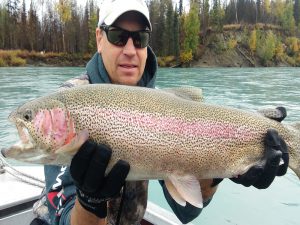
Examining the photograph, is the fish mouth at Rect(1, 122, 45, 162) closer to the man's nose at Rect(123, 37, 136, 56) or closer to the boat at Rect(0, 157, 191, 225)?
the man's nose at Rect(123, 37, 136, 56)

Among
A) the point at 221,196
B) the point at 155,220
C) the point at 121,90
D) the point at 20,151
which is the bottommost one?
the point at 221,196

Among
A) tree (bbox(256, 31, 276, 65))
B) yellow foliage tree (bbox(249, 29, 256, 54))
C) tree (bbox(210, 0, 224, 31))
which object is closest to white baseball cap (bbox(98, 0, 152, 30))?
tree (bbox(256, 31, 276, 65))

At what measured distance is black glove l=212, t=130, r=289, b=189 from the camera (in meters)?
2.40

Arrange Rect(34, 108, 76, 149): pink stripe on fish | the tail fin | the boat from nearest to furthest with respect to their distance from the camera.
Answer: Rect(34, 108, 76, 149): pink stripe on fish → the tail fin → the boat

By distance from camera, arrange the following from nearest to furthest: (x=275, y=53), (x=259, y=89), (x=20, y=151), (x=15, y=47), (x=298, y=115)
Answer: (x=20, y=151)
(x=298, y=115)
(x=259, y=89)
(x=15, y=47)
(x=275, y=53)

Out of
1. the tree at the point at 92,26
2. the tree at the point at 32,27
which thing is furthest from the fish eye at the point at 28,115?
the tree at the point at 32,27

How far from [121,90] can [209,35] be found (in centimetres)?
6699

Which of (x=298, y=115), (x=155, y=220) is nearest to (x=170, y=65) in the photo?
(x=298, y=115)

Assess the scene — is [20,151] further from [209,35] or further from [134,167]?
[209,35]

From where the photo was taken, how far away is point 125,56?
9.43 feet

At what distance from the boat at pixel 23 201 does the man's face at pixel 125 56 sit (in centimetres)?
132

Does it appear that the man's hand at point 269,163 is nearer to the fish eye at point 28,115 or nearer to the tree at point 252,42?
the fish eye at point 28,115

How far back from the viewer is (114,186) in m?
2.09

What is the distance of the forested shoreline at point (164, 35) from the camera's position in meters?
58.2
